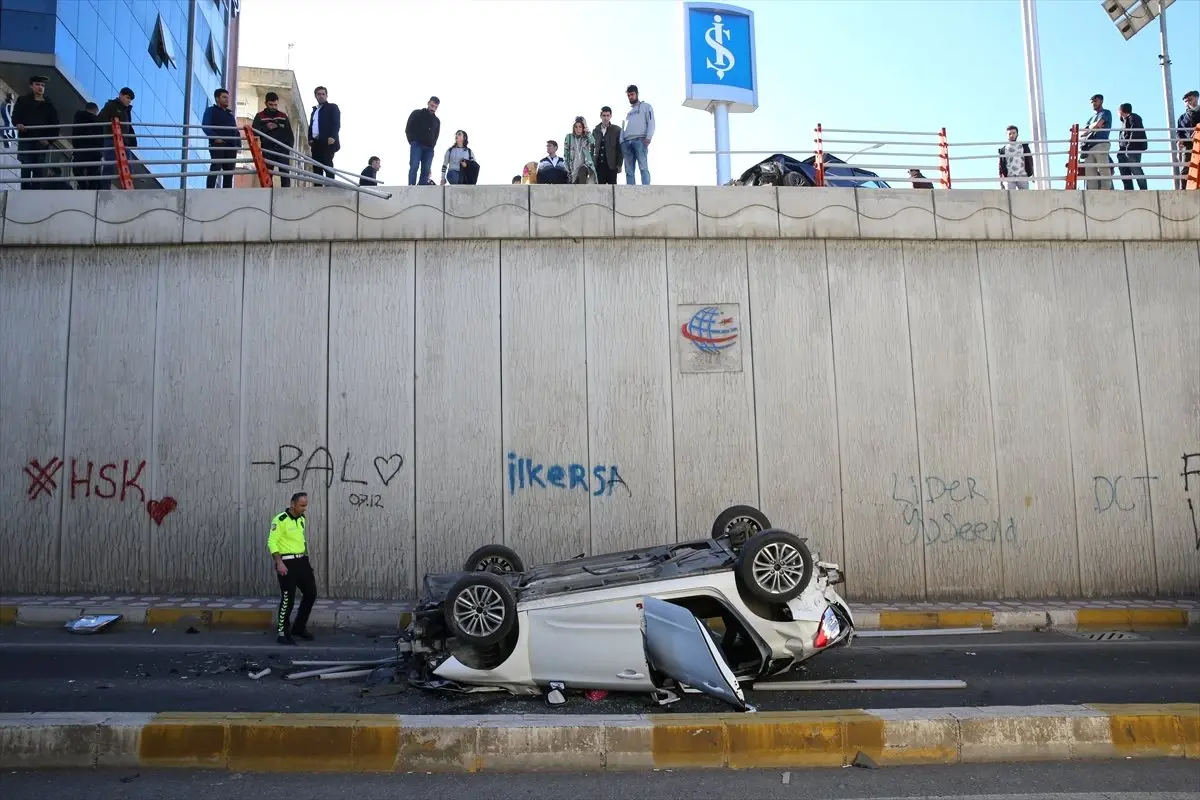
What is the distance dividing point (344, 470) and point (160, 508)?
2.54 metres

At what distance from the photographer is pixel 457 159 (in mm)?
13820

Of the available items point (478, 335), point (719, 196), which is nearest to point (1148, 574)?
point (719, 196)

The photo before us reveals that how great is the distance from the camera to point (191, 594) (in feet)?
37.9

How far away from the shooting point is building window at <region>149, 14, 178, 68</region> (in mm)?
30156

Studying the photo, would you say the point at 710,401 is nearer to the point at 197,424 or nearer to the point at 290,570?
the point at 290,570

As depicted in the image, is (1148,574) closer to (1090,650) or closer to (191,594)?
(1090,650)

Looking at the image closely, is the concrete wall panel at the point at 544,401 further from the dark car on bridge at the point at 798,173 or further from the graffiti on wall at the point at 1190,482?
the graffiti on wall at the point at 1190,482

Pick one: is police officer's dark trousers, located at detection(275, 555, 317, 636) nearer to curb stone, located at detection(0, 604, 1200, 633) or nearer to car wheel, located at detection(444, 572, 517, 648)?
curb stone, located at detection(0, 604, 1200, 633)

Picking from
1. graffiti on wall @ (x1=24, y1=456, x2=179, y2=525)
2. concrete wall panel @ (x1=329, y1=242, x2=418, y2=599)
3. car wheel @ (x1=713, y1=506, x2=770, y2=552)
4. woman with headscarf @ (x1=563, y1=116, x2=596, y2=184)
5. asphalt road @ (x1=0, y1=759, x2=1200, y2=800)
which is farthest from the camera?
woman with headscarf @ (x1=563, y1=116, x2=596, y2=184)

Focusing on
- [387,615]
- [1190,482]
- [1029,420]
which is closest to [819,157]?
[1029,420]

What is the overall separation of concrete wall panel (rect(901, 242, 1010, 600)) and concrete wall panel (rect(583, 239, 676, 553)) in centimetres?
343

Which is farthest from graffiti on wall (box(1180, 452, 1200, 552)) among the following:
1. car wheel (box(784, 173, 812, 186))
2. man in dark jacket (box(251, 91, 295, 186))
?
man in dark jacket (box(251, 91, 295, 186))

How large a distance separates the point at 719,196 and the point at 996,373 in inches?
181

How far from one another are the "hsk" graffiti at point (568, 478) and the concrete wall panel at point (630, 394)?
0.8 inches
